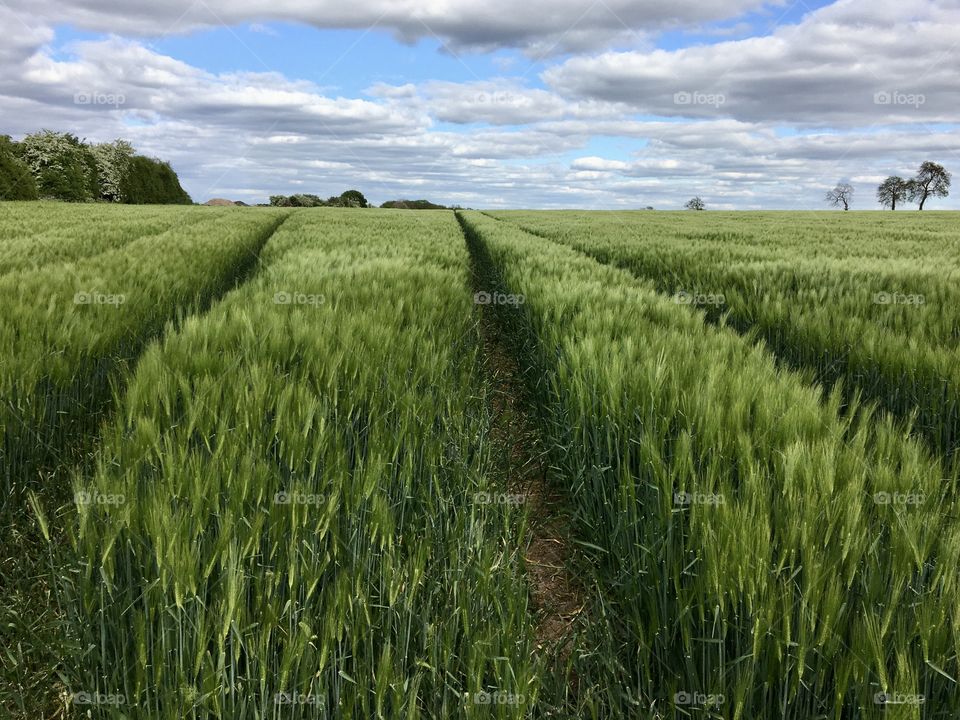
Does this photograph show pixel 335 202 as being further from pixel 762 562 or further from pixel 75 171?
pixel 762 562

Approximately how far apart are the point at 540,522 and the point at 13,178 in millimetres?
34370

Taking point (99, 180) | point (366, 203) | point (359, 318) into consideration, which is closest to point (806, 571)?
point (359, 318)

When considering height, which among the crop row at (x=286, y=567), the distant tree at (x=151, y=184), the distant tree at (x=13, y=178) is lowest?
the crop row at (x=286, y=567)

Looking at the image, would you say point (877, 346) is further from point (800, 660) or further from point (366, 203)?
point (366, 203)

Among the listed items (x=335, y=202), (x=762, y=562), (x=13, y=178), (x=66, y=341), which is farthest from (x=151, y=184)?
(x=762, y=562)

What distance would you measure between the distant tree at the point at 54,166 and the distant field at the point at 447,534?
37.7 meters

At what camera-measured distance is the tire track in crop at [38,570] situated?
152cm

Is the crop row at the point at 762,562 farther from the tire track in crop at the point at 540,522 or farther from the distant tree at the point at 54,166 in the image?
the distant tree at the point at 54,166

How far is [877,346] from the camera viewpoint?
11.3ft

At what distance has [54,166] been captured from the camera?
32.6 meters

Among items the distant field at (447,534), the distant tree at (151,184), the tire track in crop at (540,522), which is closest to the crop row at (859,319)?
the distant field at (447,534)

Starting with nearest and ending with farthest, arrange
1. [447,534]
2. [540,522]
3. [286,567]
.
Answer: [286,567], [447,534], [540,522]

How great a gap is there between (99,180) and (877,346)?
45.2 m

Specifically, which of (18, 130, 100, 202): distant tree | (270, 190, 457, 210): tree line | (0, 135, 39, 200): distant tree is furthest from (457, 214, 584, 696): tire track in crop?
(270, 190, 457, 210): tree line
